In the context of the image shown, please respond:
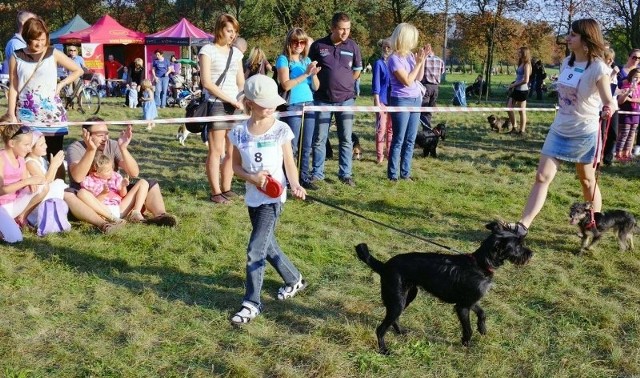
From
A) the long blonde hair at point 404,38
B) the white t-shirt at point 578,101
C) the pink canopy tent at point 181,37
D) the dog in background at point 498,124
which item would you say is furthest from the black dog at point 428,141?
the pink canopy tent at point 181,37

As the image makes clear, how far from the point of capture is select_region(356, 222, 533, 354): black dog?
3.20 metres

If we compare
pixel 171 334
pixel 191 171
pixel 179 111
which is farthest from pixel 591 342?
pixel 179 111

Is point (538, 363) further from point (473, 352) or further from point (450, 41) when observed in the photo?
point (450, 41)

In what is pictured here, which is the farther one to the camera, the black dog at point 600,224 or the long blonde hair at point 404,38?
the long blonde hair at point 404,38

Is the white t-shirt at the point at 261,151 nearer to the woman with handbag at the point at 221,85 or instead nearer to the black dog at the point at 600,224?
the woman with handbag at the point at 221,85

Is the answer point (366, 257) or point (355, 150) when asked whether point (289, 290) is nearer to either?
point (366, 257)

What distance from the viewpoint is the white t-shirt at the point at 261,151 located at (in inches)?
138

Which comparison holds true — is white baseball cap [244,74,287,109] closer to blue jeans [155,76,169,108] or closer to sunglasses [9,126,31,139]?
sunglasses [9,126,31,139]

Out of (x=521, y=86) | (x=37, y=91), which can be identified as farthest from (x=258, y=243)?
(x=521, y=86)

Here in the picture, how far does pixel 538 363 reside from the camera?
3.13 m

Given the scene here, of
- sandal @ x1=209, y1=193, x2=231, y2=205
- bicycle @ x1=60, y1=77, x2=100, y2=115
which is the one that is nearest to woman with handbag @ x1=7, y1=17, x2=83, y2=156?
sandal @ x1=209, y1=193, x2=231, y2=205

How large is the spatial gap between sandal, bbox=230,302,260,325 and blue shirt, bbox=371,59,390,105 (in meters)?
4.70

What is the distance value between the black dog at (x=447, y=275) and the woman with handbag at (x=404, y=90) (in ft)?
12.4

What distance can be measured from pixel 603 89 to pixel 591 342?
2.14 m
